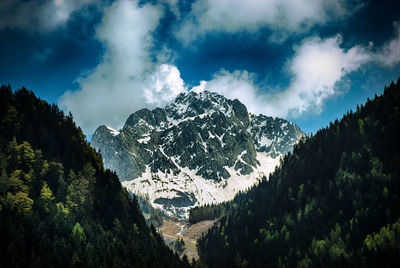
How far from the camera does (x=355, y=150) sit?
15688 centimetres

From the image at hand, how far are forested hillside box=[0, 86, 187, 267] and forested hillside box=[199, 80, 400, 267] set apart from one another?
43.5 metres

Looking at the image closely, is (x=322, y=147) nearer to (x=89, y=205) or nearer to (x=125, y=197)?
(x=125, y=197)

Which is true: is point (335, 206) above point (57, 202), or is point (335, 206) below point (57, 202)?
below

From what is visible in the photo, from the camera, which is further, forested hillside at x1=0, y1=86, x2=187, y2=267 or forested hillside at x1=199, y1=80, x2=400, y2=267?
forested hillside at x1=199, y1=80, x2=400, y2=267

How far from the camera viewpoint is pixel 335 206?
143625 mm

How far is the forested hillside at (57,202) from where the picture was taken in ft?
288

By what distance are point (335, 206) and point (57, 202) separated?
120095 mm

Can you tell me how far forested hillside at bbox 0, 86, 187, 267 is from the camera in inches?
3460

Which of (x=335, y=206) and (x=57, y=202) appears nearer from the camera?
(x=57, y=202)

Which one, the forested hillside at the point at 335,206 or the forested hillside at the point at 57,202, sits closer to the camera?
the forested hillside at the point at 57,202

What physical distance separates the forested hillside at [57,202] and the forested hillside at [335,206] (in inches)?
1715

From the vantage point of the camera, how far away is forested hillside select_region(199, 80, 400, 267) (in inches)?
4761

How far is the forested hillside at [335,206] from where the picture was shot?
12094 centimetres

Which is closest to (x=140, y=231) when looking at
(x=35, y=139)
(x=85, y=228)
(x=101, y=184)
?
(x=101, y=184)
